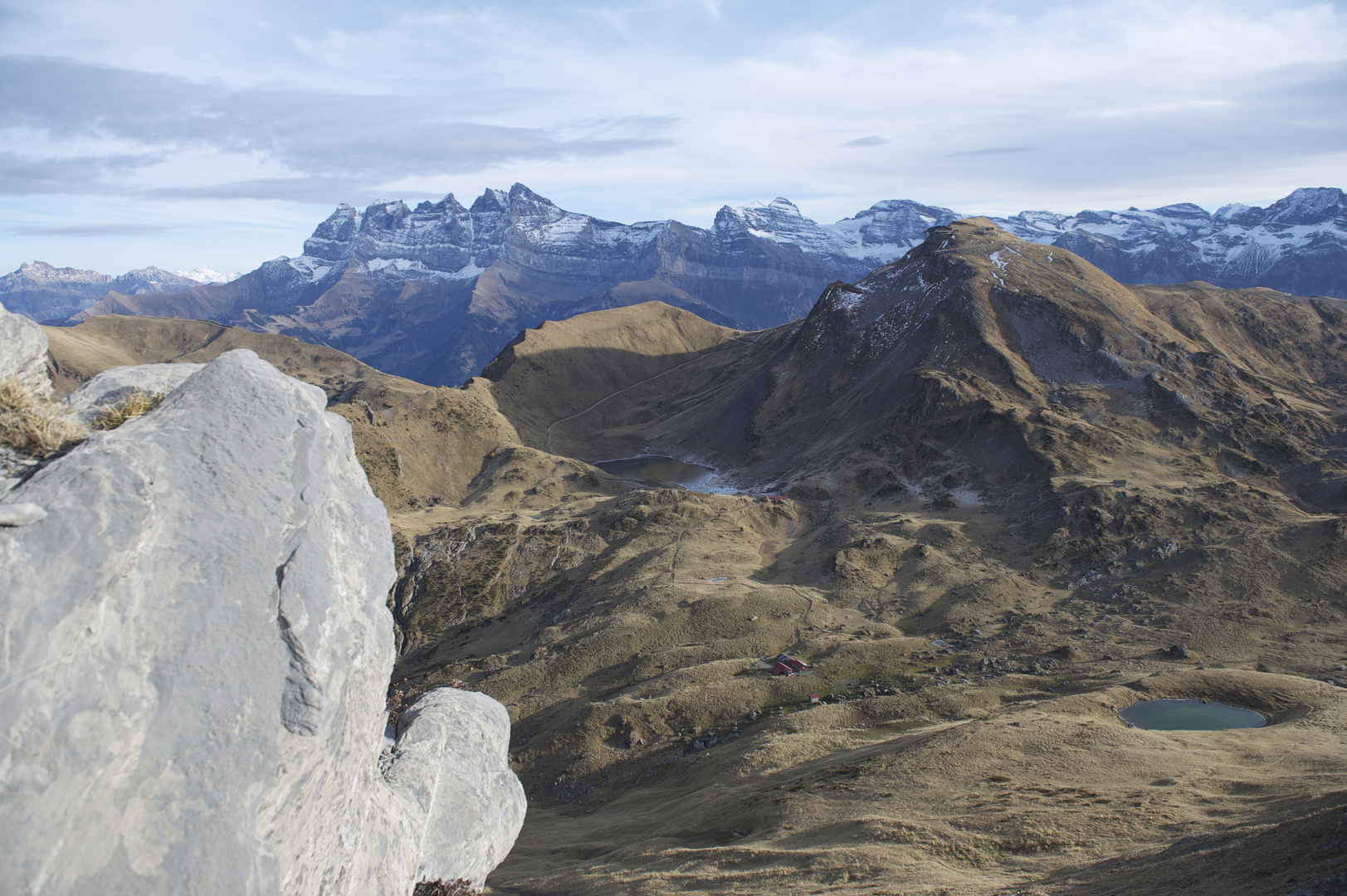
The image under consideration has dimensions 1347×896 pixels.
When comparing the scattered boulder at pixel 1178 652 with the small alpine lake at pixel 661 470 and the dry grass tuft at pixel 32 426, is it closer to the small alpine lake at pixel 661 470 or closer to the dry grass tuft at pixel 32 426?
the dry grass tuft at pixel 32 426

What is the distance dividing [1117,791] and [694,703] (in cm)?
1960

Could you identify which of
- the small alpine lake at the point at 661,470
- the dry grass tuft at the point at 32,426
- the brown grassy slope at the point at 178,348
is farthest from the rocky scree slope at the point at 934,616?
the brown grassy slope at the point at 178,348

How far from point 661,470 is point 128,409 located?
101 metres

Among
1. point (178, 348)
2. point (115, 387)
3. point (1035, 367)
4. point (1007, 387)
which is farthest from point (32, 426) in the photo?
point (178, 348)

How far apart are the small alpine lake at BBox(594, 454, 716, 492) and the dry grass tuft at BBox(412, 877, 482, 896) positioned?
269ft

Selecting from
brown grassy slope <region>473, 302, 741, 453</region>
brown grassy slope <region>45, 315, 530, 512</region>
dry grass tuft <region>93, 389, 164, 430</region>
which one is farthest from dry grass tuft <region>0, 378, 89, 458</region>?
brown grassy slope <region>473, 302, 741, 453</region>

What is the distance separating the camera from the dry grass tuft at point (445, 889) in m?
13.6

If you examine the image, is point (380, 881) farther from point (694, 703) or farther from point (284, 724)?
point (694, 703)

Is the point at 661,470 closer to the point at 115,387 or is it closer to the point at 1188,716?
the point at 1188,716

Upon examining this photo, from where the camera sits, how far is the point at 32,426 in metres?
9.47

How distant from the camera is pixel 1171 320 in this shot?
348 ft

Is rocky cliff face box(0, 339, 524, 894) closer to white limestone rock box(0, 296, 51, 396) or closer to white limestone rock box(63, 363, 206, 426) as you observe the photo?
white limestone rock box(63, 363, 206, 426)

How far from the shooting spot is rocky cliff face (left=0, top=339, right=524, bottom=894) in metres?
7.70

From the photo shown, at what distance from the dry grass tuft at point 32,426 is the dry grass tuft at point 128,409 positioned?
1.52 ft
